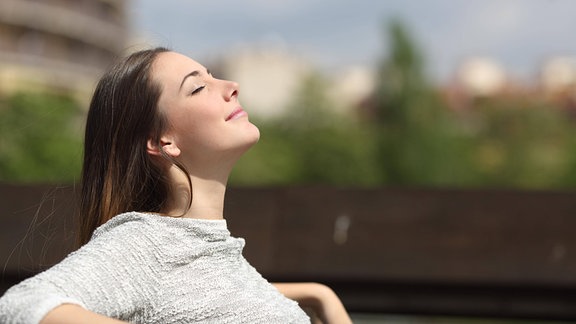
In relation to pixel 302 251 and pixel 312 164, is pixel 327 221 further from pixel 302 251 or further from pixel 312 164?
pixel 312 164

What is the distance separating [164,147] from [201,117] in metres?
0.06

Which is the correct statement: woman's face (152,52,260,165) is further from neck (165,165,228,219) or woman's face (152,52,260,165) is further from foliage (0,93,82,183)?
foliage (0,93,82,183)

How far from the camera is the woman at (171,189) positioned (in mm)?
1320

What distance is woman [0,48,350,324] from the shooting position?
1.32m

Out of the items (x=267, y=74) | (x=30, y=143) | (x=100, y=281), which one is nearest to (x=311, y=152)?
(x=30, y=143)

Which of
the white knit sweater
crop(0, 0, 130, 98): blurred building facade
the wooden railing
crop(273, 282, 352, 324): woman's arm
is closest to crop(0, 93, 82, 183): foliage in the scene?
crop(0, 0, 130, 98): blurred building facade

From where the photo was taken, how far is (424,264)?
2.22 meters

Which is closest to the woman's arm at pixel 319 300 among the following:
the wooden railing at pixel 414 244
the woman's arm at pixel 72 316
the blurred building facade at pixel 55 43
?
the woman's arm at pixel 72 316

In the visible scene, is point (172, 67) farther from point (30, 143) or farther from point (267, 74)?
point (267, 74)

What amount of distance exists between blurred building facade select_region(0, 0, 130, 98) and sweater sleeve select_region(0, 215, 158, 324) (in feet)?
105

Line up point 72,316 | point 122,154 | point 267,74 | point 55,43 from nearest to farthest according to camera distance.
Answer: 1. point 72,316
2. point 122,154
3. point 55,43
4. point 267,74

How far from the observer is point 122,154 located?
1425mm

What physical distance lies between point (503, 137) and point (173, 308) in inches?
1506

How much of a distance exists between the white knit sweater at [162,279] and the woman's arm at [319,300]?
8cm
